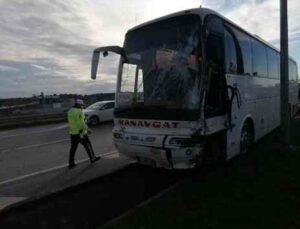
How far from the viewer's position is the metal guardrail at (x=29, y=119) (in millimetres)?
33062

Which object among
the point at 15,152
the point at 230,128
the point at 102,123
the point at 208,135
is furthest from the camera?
the point at 102,123

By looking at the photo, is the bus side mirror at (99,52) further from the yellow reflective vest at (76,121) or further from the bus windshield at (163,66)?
the yellow reflective vest at (76,121)

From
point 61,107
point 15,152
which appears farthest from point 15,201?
point 61,107

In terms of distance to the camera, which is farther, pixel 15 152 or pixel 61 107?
pixel 61 107

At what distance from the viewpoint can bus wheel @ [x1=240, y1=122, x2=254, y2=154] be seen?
1159 centimetres

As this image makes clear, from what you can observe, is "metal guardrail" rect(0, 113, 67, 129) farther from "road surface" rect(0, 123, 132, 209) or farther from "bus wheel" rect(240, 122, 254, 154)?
"bus wheel" rect(240, 122, 254, 154)

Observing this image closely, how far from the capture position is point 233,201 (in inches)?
295

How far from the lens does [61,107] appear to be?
4200 centimetres

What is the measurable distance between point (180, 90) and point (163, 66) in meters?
0.65

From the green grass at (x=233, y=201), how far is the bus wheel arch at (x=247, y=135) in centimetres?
91

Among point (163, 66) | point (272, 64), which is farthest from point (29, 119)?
point (163, 66)

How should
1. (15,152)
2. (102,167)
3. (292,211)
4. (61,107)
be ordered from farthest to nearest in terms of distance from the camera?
(61,107) → (15,152) → (102,167) → (292,211)

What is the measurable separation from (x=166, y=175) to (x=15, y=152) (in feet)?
25.6

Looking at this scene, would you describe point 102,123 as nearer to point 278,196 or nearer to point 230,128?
point 230,128
